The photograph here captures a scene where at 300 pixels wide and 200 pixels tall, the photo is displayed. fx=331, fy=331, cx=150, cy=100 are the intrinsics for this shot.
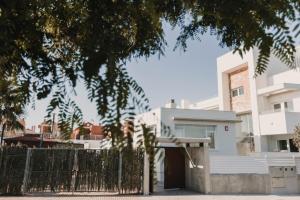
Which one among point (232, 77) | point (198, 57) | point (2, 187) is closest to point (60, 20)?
point (198, 57)

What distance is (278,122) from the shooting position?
23.2 m

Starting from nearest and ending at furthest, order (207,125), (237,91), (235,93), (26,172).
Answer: (26,172), (207,125), (237,91), (235,93)

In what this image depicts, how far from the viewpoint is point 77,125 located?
1.24 m

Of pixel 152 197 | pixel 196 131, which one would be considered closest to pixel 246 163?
pixel 152 197

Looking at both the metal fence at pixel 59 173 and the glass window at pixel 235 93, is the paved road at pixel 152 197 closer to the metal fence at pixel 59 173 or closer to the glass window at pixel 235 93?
the metal fence at pixel 59 173

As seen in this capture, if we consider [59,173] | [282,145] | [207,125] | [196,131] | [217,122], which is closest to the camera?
[59,173]

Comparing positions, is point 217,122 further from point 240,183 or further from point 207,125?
point 240,183

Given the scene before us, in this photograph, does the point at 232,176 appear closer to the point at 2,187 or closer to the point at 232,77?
the point at 2,187

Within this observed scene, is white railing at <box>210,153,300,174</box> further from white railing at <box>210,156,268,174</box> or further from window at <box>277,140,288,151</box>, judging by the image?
window at <box>277,140,288,151</box>

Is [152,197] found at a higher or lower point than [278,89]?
lower

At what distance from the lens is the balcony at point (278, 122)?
73.9 ft

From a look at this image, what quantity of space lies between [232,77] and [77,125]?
29.4 meters

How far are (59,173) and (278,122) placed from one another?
52.3ft

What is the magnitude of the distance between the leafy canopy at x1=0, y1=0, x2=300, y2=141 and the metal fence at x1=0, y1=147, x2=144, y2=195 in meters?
12.0
